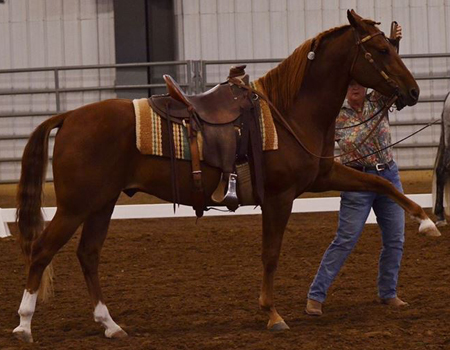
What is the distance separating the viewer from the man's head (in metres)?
6.20

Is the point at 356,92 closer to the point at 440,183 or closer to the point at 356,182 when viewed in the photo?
the point at 356,182

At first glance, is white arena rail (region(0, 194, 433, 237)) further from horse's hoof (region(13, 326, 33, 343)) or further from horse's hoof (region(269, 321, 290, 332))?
horse's hoof (region(13, 326, 33, 343))

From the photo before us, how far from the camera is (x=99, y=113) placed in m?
5.77

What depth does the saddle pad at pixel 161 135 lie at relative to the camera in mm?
5672

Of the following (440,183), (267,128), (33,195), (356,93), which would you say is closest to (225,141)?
(267,128)

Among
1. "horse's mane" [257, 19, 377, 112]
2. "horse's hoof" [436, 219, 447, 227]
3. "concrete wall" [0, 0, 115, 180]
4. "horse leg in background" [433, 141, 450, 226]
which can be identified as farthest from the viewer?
"concrete wall" [0, 0, 115, 180]

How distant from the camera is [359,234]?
20.7 feet

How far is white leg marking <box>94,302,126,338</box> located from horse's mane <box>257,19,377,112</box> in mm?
1669

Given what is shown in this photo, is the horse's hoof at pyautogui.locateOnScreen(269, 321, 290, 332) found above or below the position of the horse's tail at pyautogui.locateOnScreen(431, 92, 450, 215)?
below

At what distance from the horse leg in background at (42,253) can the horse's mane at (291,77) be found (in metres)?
1.42

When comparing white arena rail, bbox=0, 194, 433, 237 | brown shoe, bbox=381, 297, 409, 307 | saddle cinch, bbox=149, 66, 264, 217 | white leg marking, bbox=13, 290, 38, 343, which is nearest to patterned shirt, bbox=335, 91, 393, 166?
saddle cinch, bbox=149, 66, 264, 217

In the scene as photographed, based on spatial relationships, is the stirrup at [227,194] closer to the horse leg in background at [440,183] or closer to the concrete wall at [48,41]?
the horse leg in background at [440,183]

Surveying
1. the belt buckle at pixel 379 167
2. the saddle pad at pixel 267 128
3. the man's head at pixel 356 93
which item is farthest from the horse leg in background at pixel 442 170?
the saddle pad at pixel 267 128

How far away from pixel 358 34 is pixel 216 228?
17.8 ft
